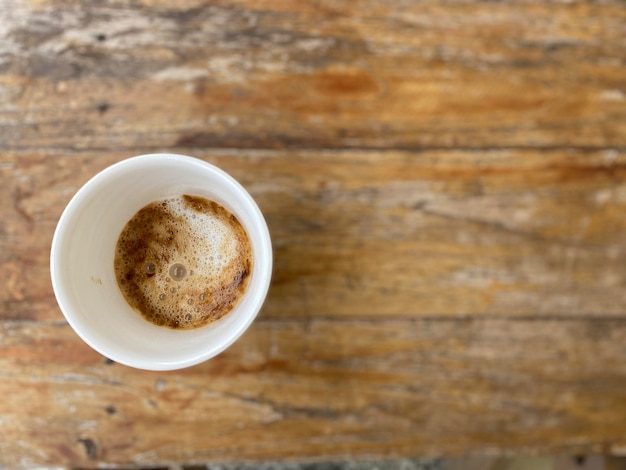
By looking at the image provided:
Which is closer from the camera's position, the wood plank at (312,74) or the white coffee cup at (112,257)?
the white coffee cup at (112,257)

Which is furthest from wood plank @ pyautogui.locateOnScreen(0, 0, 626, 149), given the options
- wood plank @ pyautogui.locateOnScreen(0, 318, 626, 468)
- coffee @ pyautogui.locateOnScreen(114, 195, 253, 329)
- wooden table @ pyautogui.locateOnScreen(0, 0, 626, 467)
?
wood plank @ pyautogui.locateOnScreen(0, 318, 626, 468)

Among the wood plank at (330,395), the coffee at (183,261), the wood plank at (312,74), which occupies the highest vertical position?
the wood plank at (312,74)

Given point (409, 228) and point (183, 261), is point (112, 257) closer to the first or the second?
point (183, 261)

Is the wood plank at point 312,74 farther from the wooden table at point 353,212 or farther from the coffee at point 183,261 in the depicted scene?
the coffee at point 183,261

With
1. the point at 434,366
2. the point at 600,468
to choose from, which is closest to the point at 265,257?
the point at 434,366

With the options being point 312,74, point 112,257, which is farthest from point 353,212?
point 112,257

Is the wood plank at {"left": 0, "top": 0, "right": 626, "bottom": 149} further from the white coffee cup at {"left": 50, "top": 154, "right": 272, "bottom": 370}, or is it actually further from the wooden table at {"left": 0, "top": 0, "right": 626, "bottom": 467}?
the white coffee cup at {"left": 50, "top": 154, "right": 272, "bottom": 370}

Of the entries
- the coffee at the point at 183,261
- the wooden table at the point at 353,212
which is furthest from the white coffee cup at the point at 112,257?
the wooden table at the point at 353,212
